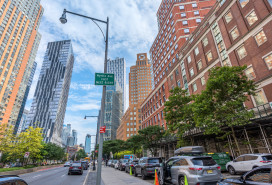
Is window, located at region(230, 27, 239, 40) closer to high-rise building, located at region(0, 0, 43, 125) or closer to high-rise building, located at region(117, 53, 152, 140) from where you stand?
high-rise building, located at region(117, 53, 152, 140)

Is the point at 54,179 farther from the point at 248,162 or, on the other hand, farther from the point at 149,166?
the point at 248,162

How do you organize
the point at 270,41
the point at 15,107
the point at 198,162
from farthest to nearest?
1. the point at 15,107
2. the point at 270,41
3. the point at 198,162

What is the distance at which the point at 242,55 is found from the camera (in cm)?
2036

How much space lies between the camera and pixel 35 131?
28281mm

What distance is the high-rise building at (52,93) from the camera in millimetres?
136663

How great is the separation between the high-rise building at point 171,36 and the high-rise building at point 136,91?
5137 centimetres

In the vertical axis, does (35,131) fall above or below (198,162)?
above

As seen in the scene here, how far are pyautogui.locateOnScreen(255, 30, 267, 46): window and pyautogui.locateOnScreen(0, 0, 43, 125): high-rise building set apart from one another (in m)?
109

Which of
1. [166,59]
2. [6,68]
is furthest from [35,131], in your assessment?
[6,68]

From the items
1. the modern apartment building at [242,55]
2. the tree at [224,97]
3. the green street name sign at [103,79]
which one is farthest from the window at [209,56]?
the green street name sign at [103,79]

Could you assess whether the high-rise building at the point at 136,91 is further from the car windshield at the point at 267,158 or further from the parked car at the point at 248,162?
the car windshield at the point at 267,158

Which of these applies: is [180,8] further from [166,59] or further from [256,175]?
[256,175]

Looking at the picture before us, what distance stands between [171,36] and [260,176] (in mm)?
44900

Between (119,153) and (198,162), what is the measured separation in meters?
69.0
